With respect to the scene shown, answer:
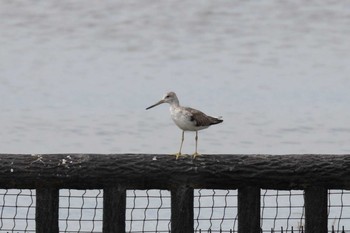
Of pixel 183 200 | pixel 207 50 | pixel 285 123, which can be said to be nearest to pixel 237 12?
pixel 207 50

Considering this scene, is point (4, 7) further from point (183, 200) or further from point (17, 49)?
point (183, 200)

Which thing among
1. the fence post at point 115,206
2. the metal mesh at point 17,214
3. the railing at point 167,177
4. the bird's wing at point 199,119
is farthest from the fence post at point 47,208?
the metal mesh at point 17,214

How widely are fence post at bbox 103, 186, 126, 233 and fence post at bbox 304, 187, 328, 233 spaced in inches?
48.7

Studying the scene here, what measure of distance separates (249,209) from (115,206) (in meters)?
0.90

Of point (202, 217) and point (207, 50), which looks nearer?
point (202, 217)

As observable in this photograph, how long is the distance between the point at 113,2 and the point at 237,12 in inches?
134

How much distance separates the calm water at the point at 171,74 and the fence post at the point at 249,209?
28.5ft

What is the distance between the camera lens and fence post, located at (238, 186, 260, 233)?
10047 mm

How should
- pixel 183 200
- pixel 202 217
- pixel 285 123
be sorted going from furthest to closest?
1. pixel 285 123
2. pixel 202 217
3. pixel 183 200

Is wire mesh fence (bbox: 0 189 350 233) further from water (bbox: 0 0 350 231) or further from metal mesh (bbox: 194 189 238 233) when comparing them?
water (bbox: 0 0 350 231)

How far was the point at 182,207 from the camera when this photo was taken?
395 inches

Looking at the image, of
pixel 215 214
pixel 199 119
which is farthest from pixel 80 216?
pixel 199 119

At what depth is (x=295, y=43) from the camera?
31078 millimetres

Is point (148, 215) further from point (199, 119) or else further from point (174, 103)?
point (199, 119)
